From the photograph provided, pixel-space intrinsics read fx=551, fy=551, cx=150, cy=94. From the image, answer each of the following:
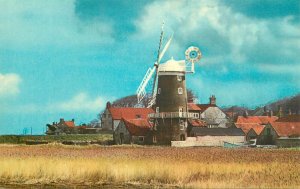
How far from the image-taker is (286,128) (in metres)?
75.8

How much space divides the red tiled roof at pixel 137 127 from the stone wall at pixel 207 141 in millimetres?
6563

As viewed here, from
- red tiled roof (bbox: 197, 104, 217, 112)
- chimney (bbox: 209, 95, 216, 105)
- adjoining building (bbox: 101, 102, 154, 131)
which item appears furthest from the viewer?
chimney (bbox: 209, 95, 216, 105)

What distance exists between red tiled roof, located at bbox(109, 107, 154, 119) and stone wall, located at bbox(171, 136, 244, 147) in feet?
59.0

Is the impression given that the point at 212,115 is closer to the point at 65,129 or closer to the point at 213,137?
the point at 65,129

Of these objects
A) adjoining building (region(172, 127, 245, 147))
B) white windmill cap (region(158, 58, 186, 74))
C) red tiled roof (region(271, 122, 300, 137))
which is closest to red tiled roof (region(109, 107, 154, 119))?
adjoining building (region(172, 127, 245, 147))

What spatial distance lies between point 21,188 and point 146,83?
4773cm

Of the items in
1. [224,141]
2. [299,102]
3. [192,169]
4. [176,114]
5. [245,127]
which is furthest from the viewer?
[299,102]

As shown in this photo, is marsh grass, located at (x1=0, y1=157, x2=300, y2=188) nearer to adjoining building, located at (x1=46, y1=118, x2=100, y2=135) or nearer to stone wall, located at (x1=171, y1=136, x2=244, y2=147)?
stone wall, located at (x1=171, y1=136, x2=244, y2=147)

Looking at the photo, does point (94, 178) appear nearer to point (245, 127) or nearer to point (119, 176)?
point (119, 176)

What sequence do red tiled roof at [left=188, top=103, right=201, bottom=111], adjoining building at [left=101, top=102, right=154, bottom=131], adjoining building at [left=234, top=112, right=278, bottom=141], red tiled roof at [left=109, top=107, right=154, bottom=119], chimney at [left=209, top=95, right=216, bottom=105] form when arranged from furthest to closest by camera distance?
1. chimney at [left=209, top=95, right=216, bottom=105]
2. red tiled roof at [left=188, top=103, right=201, bottom=111]
3. adjoining building at [left=101, top=102, right=154, bottom=131]
4. red tiled roof at [left=109, top=107, right=154, bottom=119]
5. adjoining building at [left=234, top=112, right=278, bottom=141]

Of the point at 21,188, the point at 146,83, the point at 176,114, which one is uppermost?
the point at 146,83

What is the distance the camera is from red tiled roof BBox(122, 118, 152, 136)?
72.3m

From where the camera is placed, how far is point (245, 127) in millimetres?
91938

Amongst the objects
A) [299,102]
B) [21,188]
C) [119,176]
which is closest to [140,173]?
[119,176]
